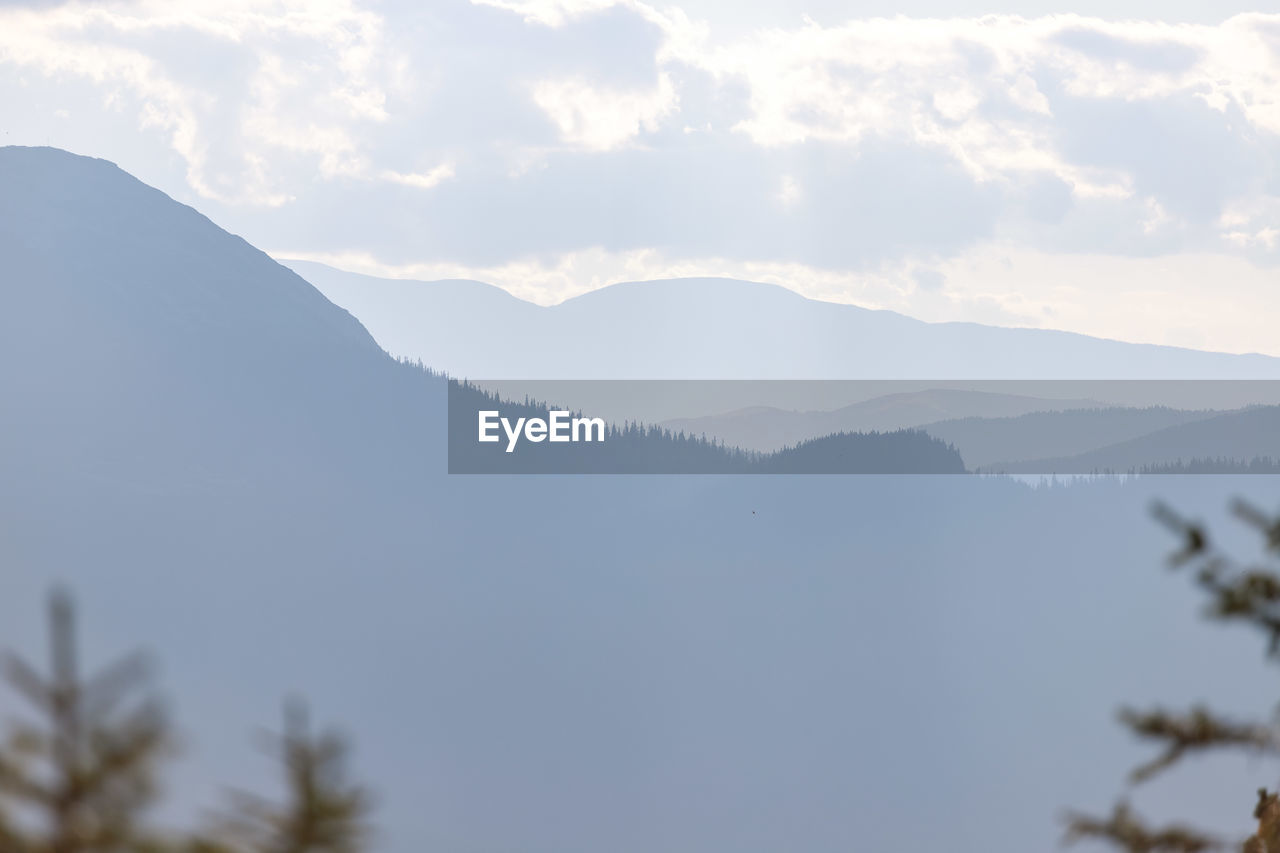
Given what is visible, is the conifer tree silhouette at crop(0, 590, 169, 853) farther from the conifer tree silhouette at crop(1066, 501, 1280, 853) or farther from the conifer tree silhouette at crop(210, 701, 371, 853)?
the conifer tree silhouette at crop(1066, 501, 1280, 853)

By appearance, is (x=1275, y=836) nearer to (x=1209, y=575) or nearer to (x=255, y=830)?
(x=1209, y=575)

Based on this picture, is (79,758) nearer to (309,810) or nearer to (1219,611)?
(309,810)

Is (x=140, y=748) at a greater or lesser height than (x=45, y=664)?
lesser

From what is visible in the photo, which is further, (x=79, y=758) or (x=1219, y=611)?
(x=1219, y=611)

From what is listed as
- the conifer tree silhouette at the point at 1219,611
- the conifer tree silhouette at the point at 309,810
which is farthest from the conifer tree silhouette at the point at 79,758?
the conifer tree silhouette at the point at 1219,611

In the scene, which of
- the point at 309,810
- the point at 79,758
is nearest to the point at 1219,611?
the point at 309,810

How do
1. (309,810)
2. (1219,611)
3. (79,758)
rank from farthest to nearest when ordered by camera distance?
(1219,611) → (309,810) → (79,758)

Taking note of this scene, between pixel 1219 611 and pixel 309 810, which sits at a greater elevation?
pixel 1219 611

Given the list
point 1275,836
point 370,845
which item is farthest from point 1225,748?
point 370,845
